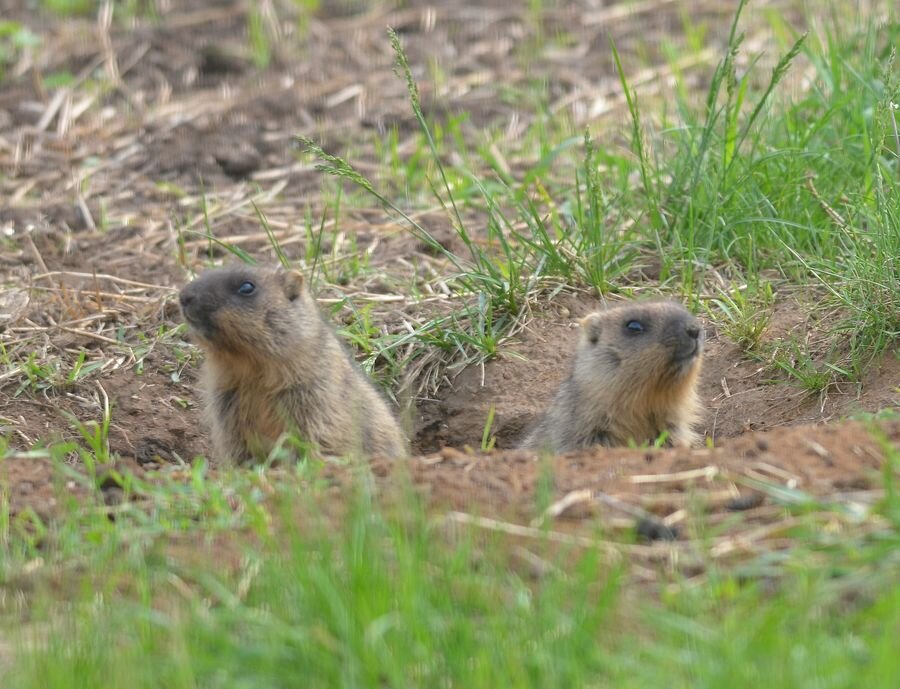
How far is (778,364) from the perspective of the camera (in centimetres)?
689

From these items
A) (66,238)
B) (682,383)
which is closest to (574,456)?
(682,383)

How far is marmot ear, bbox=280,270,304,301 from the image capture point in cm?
680

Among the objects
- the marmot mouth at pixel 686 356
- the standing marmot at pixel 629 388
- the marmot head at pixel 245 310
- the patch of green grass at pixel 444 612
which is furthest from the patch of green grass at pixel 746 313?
the patch of green grass at pixel 444 612

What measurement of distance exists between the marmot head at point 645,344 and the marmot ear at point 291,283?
4.65 feet

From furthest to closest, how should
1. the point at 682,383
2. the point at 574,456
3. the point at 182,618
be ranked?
the point at 682,383 < the point at 574,456 < the point at 182,618

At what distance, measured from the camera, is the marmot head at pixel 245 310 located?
21.1ft

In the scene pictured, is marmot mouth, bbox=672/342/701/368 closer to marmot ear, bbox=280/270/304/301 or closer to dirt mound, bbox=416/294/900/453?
dirt mound, bbox=416/294/900/453

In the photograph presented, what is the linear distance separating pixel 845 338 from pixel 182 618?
405 cm

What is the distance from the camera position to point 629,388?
6.67 metres

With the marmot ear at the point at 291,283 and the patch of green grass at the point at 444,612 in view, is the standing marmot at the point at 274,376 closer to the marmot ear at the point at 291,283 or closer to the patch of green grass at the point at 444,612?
the marmot ear at the point at 291,283

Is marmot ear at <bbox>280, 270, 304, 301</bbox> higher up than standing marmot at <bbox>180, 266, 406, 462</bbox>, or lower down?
higher up

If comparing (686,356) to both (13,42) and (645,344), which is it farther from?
(13,42)

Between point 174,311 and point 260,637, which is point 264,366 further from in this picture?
point 260,637

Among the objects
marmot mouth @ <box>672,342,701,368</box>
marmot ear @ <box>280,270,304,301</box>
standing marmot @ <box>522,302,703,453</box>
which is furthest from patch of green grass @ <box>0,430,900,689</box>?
marmot ear @ <box>280,270,304,301</box>
